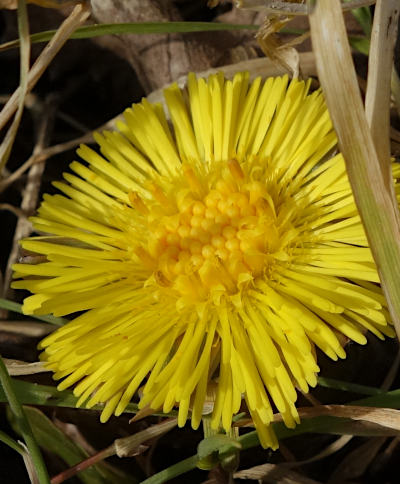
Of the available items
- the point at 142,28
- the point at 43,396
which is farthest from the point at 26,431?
the point at 142,28

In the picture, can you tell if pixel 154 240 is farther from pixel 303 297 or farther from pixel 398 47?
pixel 398 47

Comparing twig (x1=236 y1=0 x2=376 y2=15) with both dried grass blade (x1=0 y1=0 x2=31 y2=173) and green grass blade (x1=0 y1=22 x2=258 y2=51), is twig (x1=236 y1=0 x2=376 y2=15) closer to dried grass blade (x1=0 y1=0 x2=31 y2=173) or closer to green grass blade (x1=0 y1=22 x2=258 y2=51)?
green grass blade (x1=0 y1=22 x2=258 y2=51)

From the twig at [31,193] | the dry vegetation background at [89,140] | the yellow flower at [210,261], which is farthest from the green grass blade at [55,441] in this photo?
the twig at [31,193]

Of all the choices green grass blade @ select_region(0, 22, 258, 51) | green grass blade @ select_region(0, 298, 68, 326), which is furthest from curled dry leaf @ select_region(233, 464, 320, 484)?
green grass blade @ select_region(0, 22, 258, 51)

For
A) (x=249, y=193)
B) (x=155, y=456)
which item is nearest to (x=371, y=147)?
(x=249, y=193)

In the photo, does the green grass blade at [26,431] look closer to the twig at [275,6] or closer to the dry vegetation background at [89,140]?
the dry vegetation background at [89,140]
